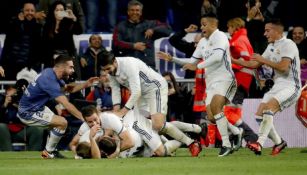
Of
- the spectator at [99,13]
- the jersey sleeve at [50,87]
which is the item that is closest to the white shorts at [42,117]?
the jersey sleeve at [50,87]

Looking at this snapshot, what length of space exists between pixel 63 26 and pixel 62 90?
3.14 m

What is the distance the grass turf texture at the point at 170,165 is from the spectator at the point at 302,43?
402 cm

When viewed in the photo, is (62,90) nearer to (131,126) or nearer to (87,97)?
(131,126)

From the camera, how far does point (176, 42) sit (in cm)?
2305

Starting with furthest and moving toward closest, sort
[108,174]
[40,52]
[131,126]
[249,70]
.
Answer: [40,52] → [249,70] → [131,126] → [108,174]

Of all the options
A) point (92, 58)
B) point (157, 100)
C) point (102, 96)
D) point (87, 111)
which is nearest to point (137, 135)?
point (157, 100)

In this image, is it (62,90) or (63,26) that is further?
(63,26)

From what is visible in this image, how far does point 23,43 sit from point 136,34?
2254mm

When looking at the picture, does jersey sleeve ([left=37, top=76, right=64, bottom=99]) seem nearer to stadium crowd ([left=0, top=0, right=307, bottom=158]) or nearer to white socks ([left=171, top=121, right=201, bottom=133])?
stadium crowd ([left=0, top=0, right=307, bottom=158])

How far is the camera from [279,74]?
Result: 1927 centimetres

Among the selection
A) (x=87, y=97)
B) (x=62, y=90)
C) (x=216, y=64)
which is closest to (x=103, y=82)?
(x=87, y=97)

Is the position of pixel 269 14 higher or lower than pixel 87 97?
higher

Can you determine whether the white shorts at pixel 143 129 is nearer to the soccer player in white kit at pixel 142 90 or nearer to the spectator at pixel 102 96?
the soccer player in white kit at pixel 142 90

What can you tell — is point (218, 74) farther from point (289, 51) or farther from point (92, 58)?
point (92, 58)
